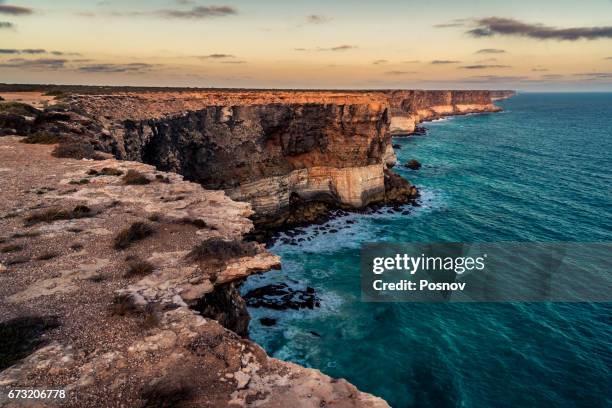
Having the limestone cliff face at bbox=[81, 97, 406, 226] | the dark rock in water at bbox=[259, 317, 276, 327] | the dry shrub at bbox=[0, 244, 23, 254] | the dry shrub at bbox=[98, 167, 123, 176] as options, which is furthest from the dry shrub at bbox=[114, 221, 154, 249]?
the limestone cliff face at bbox=[81, 97, 406, 226]

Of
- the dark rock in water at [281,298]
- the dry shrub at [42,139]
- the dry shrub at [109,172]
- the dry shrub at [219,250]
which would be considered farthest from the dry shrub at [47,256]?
the dark rock in water at [281,298]

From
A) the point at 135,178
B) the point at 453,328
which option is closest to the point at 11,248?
the point at 135,178

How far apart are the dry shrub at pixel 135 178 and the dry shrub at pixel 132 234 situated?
5768 millimetres

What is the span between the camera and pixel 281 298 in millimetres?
32125

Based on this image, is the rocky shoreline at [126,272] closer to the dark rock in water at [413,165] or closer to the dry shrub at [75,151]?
the dry shrub at [75,151]

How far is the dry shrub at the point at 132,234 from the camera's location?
527 inches

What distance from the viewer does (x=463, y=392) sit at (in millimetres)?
21828

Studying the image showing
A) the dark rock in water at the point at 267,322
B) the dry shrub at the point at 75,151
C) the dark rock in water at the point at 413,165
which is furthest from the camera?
the dark rock in water at the point at 413,165

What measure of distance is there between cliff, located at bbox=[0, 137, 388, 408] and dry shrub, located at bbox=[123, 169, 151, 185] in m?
0.78

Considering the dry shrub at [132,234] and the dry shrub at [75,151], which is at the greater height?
the dry shrub at [75,151]

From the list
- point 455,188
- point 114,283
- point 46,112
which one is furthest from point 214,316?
point 455,188

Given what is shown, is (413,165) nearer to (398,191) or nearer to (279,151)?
(398,191)

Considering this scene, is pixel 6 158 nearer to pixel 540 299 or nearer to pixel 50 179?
pixel 50 179

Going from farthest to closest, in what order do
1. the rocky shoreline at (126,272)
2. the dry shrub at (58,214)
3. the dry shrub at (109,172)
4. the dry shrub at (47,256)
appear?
the dry shrub at (109,172), the dry shrub at (58,214), the dry shrub at (47,256), the rocky shoreline at (126,272)
